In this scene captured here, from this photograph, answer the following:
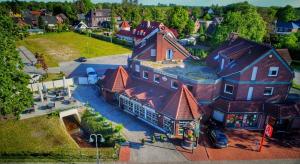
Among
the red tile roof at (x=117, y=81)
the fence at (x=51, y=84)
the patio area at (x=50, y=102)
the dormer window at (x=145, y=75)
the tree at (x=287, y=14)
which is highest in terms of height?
the tree at (x=287, y=14)

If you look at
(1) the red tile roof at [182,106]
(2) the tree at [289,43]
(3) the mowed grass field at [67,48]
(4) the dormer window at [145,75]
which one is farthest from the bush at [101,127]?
(2) the tree at [289,43]

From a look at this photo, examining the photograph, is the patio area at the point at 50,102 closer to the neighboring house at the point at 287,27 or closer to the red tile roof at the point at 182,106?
the red tile roof at the point at 182,106

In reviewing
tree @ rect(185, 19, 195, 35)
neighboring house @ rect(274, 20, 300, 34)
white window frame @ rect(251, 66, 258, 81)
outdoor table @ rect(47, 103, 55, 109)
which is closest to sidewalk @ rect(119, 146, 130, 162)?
outdoor table @ rect(47, 103, 55, 109)

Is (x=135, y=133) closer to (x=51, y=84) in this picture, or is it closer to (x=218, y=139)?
(x=218, y=139)

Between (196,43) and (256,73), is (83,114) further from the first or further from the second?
(196,43)

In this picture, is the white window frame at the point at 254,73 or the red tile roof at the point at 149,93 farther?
the red tile roof at the point at 149,93

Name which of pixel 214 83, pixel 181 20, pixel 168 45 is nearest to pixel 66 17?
pixel 181 20

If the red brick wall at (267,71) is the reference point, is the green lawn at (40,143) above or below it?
below
